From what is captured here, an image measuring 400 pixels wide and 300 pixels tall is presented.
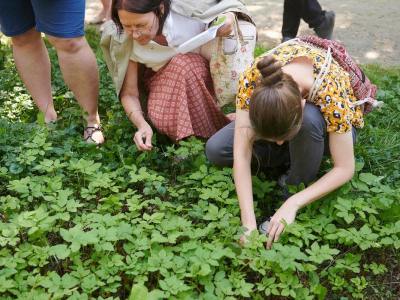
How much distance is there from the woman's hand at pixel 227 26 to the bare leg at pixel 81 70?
0.77 meters

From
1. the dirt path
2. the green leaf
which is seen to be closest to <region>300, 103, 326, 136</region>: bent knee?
the green leaf

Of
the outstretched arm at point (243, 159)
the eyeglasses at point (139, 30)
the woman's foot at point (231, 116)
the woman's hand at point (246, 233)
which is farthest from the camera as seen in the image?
the woman's foot at point (231, 116)

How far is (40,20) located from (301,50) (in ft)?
4.65

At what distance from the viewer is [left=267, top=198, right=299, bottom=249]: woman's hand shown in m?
2.34

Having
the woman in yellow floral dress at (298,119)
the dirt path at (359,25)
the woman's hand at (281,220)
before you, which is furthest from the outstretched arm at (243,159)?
the dirt path at (359,25)

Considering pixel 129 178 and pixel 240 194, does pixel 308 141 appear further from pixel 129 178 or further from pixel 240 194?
pixel 129 178

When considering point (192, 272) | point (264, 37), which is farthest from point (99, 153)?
point (264, 37)

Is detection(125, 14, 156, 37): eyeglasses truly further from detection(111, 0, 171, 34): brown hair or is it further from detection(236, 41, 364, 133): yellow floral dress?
detection(236, 41, 364, 133): yellow floral dress

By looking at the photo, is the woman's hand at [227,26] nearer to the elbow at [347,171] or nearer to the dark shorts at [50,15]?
the dark shorts at [50,15]

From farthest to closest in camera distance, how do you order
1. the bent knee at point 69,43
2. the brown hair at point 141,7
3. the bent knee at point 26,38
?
the bent knee at point 26,38
the bent knee at point 69,43
the brown hair at point 141,7

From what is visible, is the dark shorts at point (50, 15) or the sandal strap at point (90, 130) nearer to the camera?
the dark shorts at point (50, 15)

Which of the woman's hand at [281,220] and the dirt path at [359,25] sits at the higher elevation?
the woman's hand at [281,220]

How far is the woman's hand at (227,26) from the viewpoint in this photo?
2893 millimetres

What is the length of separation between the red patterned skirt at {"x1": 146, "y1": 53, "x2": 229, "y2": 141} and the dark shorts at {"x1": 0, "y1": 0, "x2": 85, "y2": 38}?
20.6 inches
